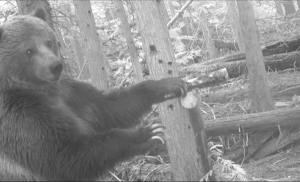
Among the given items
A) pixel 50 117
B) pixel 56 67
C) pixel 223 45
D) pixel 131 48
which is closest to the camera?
pixel 50 117

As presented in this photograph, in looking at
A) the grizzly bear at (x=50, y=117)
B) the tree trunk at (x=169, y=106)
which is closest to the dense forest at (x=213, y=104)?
the tree trunk at (x=169, y=106)

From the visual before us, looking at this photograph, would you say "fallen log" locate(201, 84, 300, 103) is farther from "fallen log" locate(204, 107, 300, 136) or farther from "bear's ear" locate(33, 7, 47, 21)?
"bear's ear" locate(33, 7, 47, 21)

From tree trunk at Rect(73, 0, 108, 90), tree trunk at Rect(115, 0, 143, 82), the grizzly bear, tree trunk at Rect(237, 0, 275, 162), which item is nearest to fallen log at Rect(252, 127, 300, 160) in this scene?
tree trunk at Rect(237, 0, 275, 162)

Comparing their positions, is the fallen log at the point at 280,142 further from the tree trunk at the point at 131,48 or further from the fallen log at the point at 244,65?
the tree trunk at the point at 131,48

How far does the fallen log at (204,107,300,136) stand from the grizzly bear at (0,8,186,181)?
85.3 inches

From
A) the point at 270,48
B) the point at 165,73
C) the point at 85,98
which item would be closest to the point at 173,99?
the point at 165,73

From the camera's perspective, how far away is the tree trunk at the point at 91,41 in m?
8.20

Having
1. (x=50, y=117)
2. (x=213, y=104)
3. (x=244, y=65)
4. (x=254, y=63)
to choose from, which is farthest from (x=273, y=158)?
(x=50, y=117)

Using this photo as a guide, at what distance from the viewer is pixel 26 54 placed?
4.50m

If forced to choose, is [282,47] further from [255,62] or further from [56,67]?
[56,67]

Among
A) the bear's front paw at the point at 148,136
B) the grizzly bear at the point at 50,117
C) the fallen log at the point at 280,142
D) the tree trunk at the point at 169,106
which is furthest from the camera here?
the fallen log at the point at 280,142

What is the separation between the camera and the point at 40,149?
406cm

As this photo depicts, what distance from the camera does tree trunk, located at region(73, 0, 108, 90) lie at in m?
8.20

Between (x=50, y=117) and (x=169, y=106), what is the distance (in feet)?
4.32
